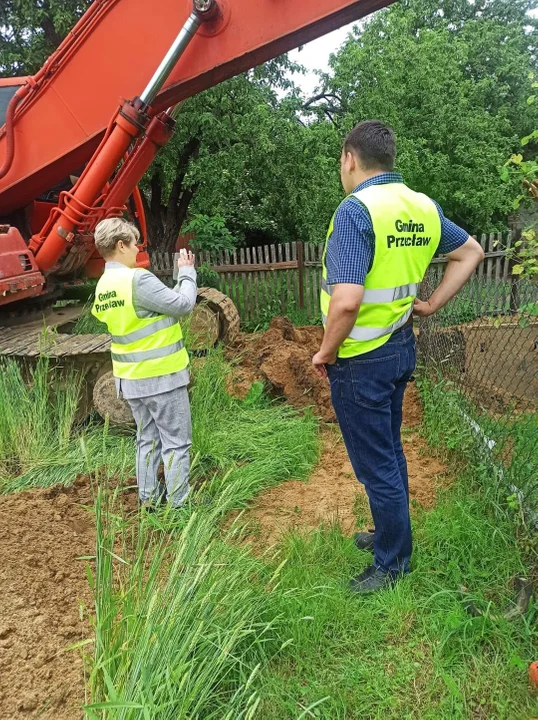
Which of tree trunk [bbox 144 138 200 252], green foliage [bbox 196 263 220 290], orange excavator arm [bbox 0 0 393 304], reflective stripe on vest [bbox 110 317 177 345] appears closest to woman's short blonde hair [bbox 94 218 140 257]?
reflective stripe on vest [bbox 110 317 177 345]

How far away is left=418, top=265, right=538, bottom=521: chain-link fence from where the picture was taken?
2.87 m

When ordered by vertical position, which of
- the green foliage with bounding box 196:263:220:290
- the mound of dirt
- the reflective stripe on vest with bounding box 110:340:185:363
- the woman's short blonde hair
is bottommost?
the mound of dirt

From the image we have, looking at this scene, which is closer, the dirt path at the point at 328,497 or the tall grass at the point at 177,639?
the tall grass at the point at 177,639

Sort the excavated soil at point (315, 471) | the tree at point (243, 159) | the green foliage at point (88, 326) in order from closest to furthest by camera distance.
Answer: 1. the excavated soil at point (315, 471)
2. the green foliage at point (88, 326)
3. the tree at point (243, 159)

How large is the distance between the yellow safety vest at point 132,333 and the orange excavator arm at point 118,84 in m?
1.81

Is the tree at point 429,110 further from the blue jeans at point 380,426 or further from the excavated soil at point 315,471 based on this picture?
the blue jeans at point 380,426

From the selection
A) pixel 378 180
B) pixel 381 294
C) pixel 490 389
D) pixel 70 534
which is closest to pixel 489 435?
pixel 490 389

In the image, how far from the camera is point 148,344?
10.3ft

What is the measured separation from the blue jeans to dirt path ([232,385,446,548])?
1.94ft

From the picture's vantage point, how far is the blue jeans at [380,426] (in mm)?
2381

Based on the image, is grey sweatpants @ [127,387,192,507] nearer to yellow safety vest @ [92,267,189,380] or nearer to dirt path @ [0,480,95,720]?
yellow safety vest @ [92,267,189,380]

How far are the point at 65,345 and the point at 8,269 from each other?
0.73 meters

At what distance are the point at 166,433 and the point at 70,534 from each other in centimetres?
75

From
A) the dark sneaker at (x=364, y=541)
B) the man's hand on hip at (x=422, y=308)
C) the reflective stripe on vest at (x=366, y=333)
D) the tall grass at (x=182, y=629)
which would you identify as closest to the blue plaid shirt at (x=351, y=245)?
the reflective stripe on vest at (x=366, y=333)
